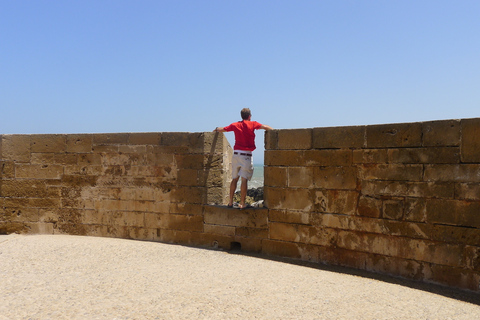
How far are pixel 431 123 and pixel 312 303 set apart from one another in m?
2.57

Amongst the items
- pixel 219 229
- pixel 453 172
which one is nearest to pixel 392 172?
pixel 453 172

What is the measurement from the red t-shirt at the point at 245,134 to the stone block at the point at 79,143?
8.71ft

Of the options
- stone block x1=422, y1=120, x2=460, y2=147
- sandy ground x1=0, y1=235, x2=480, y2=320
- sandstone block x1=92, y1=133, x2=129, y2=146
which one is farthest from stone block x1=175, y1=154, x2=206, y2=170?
stone block x1=422, y1=120, x2=460, y2=147

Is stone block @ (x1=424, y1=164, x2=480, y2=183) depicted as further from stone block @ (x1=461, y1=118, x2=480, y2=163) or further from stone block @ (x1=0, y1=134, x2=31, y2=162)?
stone block @ (x1=0, y1=134, x2=31, y2=162)

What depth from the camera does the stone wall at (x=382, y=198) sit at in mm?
4348

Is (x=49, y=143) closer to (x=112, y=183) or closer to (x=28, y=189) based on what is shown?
(x=28, y=189)

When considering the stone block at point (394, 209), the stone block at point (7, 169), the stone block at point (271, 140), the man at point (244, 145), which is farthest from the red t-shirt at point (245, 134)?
the stone block at point (7, 169)

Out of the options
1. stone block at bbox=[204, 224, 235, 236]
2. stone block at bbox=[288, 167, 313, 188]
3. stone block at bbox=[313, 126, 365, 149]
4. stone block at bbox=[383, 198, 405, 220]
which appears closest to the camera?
stone block at bbox=[383, 198, 405, 220]

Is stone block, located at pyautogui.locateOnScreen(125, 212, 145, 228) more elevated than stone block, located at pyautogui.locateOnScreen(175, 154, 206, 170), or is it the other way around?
stone block, located at pyautogui.locateOnScreen(175, 154, 206, 170)

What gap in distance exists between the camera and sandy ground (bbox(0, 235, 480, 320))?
3555mm

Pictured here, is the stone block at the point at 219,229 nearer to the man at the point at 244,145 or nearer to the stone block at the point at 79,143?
the man at the point at 244,145

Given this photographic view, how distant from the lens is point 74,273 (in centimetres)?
471

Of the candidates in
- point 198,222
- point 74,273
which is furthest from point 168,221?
point 74,273

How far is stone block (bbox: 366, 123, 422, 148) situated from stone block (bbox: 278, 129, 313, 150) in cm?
83
